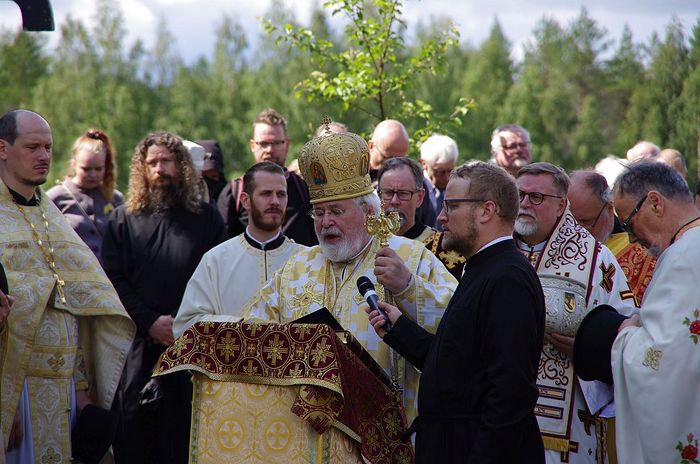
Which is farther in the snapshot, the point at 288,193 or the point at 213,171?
the point at 213,171

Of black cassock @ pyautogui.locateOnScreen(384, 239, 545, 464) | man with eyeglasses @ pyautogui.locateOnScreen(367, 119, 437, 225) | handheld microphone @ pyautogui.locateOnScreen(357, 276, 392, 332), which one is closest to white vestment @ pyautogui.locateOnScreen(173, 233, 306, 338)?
man with eyeglasses @ pyautogui.locateOnScreen(367, 119, 437, 225)

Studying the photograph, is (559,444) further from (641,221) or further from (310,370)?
(310,370)

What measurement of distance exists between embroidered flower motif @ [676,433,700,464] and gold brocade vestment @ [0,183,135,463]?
3.71 m

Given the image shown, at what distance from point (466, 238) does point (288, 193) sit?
3.92 metres

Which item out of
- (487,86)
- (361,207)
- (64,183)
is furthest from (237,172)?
(361,207)

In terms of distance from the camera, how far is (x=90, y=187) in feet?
29.8

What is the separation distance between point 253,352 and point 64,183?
15.3 ft

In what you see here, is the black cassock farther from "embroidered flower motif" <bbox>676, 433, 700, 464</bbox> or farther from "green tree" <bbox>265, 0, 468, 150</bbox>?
"green tree" <bbox>265, 0, 468, 150</bbox>

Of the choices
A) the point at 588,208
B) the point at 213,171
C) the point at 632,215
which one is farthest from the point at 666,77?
the point at 632,215

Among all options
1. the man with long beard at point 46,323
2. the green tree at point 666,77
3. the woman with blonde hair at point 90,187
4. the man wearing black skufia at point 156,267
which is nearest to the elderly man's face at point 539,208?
the man with long beard at point 46,323

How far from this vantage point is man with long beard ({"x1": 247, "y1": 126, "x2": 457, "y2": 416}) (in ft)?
18.8

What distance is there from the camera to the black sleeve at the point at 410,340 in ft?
16.4

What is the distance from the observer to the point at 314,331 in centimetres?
495

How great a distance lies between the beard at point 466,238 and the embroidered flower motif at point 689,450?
129 cm
